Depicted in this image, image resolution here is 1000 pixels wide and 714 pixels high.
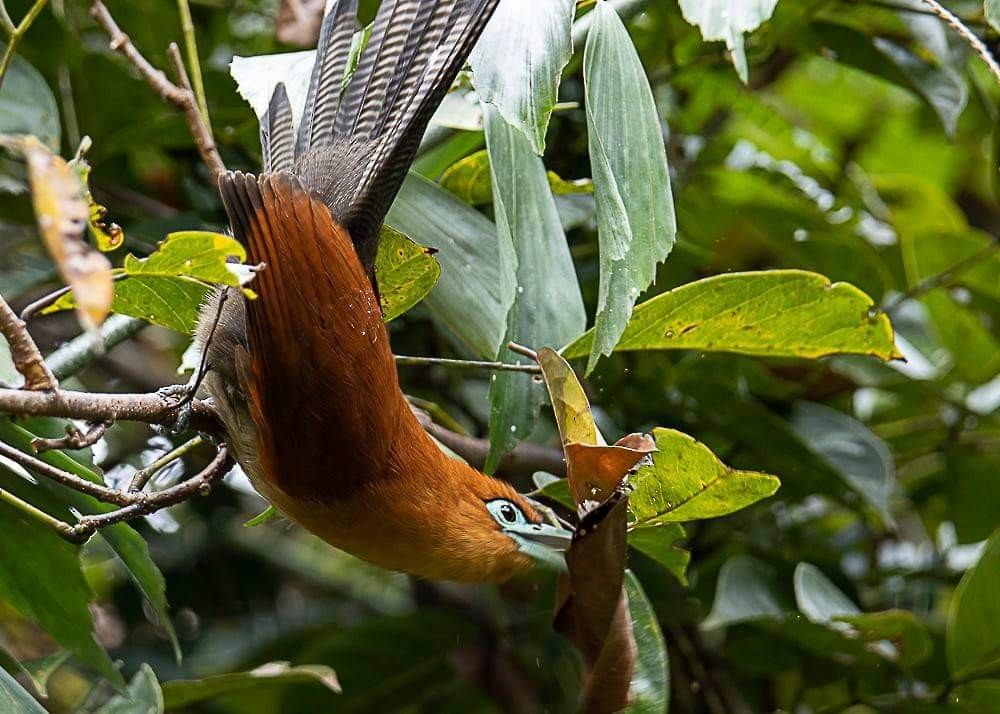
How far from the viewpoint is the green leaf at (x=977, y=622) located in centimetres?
158

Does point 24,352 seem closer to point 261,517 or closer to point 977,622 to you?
point 261,517

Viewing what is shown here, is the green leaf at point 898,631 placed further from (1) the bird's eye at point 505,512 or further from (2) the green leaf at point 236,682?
(2) the green leaf at point 236,682

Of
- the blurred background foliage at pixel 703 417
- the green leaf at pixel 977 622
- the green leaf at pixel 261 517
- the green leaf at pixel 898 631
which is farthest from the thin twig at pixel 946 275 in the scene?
the green leaf at pixel 261 517

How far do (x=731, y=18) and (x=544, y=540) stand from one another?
61 centimetres

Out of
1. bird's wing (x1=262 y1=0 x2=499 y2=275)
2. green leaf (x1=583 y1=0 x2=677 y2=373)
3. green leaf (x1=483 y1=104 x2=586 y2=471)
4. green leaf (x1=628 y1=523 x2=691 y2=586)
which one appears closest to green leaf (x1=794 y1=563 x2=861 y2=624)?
green leaf (x1=628 y1=523 x2=691 y2=586)

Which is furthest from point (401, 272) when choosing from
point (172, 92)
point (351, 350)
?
point (172, 92)

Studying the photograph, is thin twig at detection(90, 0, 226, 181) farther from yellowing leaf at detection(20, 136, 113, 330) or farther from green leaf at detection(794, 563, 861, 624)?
green leaf at detection(794, 563, 861, 624)

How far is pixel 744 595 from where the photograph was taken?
1.63m

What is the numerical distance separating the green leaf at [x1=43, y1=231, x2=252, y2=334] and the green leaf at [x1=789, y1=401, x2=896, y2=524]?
971 millimetres

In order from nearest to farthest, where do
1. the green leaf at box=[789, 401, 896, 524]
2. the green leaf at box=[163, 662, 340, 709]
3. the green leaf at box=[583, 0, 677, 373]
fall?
the green leaf at box=[583, 0, 677, 373], the green leaf at box=[163, 662, 340, 709], the green leaf at box=[789, 401, 896, 524]

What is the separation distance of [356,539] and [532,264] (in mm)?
384

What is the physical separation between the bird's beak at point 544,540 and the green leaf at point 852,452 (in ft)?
1.95

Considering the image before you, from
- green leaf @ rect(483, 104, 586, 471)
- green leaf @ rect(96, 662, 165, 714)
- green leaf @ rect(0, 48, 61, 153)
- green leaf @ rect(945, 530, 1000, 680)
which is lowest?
green leaf @ rect(945, 530, 1000, 680)

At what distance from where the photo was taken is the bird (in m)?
1.25
